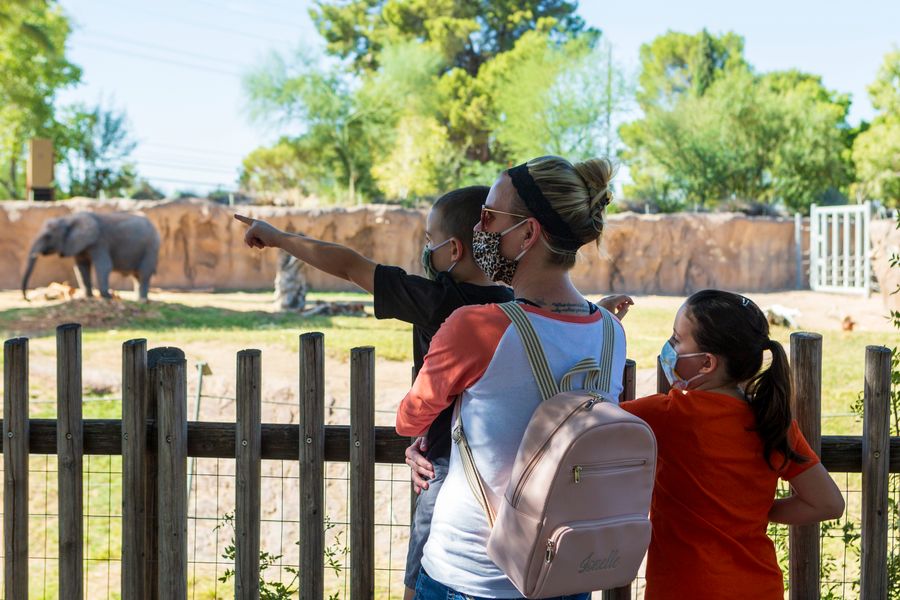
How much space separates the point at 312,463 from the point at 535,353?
1.04 metres

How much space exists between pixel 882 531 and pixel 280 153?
46.6m

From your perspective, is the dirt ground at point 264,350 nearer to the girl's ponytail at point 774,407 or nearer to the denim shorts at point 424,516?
the girl's ponytail at point 774,407

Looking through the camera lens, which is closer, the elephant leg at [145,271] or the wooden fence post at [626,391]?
the wooden fence post at [626,391]

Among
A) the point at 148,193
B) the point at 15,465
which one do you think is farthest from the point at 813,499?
the point at 148,193

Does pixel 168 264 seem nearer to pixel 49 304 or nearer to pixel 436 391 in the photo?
pixel 49 304

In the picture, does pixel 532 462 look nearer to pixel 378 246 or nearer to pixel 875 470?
pixel 875 470

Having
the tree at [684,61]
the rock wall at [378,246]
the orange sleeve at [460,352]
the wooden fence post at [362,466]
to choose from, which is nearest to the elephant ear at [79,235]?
the rock wall at [378,246]

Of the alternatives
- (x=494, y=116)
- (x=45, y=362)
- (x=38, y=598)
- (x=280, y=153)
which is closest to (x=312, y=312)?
(x=45, y=362)

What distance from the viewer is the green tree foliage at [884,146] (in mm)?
37062

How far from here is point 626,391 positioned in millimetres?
2670

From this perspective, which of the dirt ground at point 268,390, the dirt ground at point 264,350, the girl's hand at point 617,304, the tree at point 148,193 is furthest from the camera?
the tree at point 148,193

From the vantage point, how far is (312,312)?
16.3 m

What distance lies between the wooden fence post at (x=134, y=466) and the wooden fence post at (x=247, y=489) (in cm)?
26

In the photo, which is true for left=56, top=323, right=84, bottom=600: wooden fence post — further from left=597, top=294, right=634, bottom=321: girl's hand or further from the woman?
left=597, top=294, right=634, bottom=321: girl's hand
